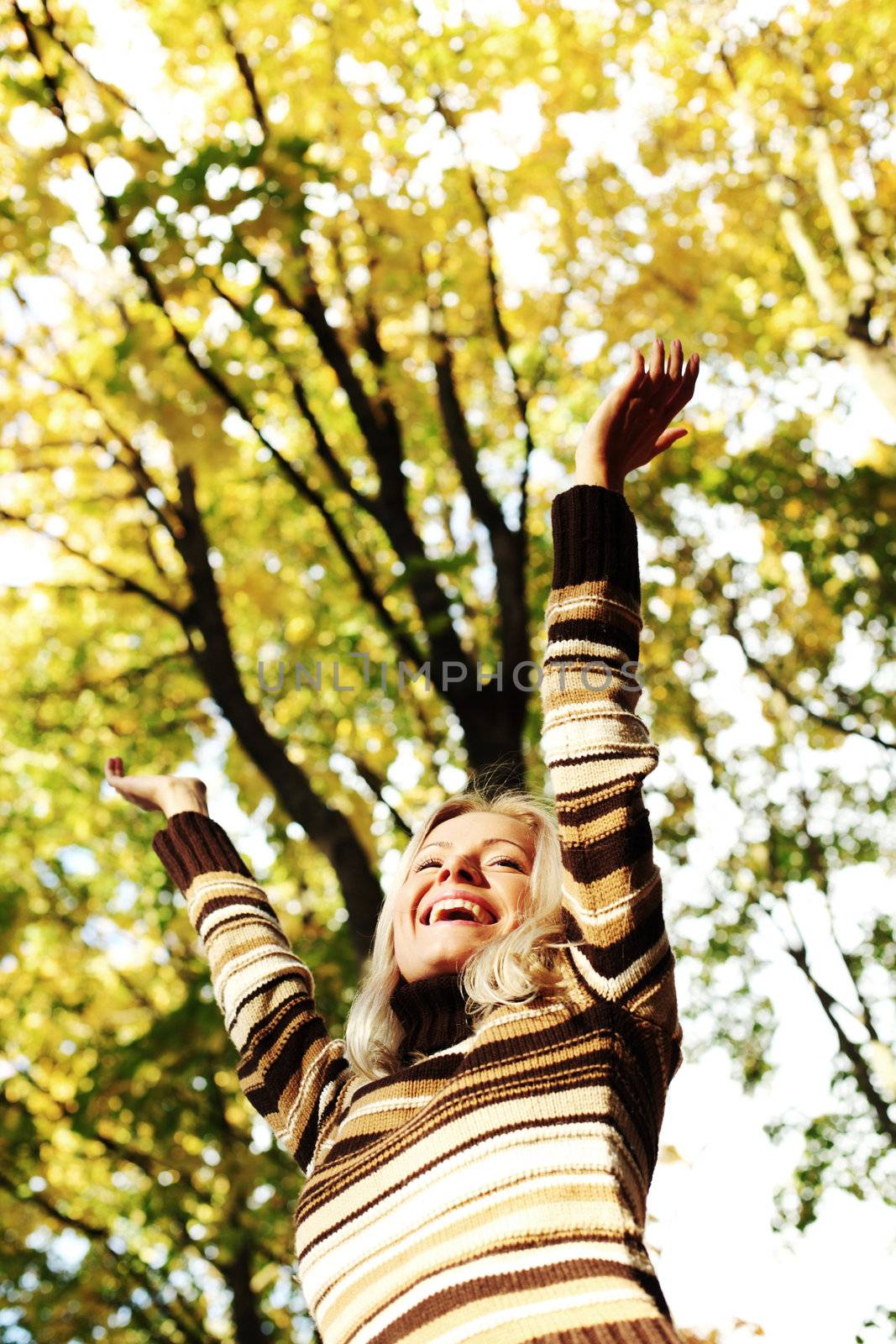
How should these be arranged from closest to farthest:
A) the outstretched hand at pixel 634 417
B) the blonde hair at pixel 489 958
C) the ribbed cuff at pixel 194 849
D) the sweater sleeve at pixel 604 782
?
the sweater sleeve at pixel 604 782 < the blonde hair at pixel 489 958 < the outstretched hand at pixel 634 417 < the ribbed cuff at pixel 194 849

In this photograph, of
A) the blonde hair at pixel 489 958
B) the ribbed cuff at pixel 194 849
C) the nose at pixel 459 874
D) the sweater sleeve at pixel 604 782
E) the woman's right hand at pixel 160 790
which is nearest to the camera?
the sweater sleeve at pixel 604 782

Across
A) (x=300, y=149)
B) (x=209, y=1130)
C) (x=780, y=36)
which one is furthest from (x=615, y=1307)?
(x=780, y=36)

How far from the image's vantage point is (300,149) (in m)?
3.49

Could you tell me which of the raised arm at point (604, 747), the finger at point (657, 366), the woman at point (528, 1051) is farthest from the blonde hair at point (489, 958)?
the finger at point (657, 366)

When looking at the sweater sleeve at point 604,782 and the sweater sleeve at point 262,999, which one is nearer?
the sweater sleeve at point 604,782

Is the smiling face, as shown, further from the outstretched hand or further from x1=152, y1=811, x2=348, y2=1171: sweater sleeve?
the outstretched hand

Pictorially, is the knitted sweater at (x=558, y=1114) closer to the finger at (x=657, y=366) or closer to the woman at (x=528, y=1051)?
the woman at (x=528, y=1051)

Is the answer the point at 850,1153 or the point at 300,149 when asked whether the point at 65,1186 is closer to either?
the point at 850,1153

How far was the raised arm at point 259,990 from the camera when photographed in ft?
6.23

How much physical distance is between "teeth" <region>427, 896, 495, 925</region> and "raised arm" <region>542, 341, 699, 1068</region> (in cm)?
28

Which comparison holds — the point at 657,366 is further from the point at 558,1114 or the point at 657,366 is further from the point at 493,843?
the point at 558,1114

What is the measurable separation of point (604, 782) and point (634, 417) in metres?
0.65

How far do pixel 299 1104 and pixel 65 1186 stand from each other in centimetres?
994

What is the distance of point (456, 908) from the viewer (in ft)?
5.99
